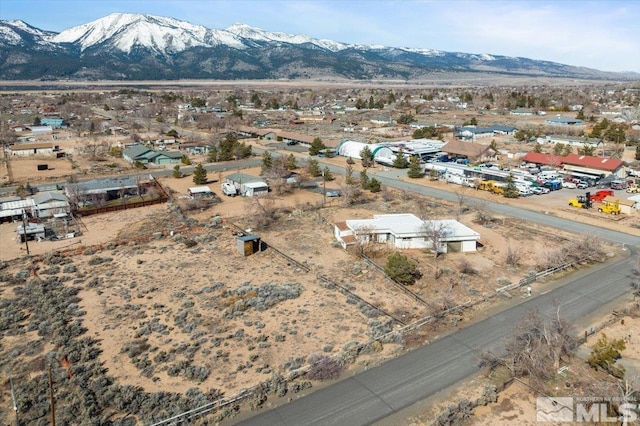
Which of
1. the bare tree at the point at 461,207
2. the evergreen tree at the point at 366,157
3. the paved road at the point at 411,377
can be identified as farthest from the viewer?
the evergreen tree at the point at 366,157

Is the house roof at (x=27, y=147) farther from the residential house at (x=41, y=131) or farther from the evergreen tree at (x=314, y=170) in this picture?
the evergreen tree at (x=314, y=170)

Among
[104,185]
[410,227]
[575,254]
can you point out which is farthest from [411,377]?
[104,185]

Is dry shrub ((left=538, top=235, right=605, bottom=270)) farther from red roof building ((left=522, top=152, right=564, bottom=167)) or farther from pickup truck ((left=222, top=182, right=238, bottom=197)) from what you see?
pickup truck ((left=222, top=182, right=238, bottom=197))

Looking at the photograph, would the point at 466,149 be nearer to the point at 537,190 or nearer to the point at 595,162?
the point at 595,162

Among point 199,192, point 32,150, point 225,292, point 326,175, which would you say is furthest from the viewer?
point 32,150

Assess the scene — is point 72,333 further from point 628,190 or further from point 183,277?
point 628,190

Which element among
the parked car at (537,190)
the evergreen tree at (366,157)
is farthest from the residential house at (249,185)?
the parked car at (537,190)

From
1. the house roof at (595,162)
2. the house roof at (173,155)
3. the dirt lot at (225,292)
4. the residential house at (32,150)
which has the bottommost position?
the residential house at (32,150)
